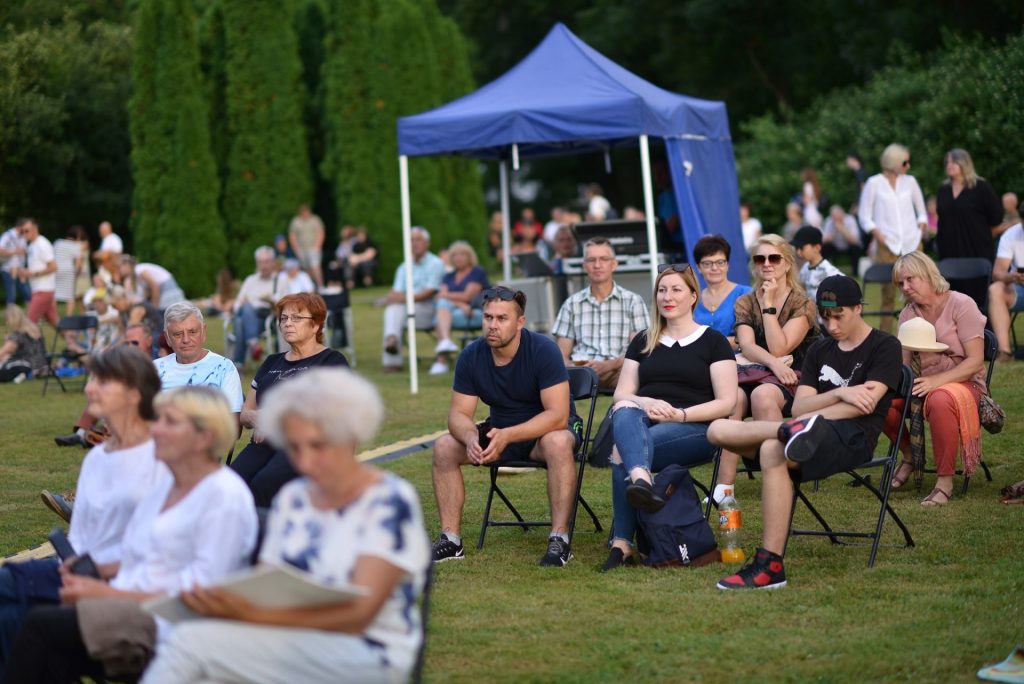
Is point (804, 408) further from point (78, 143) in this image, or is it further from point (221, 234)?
point (78, 143)

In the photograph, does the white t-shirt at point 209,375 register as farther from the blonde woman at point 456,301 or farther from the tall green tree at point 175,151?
the tall green tree at point 175,151

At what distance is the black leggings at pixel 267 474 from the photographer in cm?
602

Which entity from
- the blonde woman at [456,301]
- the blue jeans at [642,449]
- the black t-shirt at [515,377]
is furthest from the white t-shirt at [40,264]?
the blue jeans at [642,449]

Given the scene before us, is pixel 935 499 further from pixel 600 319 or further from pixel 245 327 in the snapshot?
pixel 245 327

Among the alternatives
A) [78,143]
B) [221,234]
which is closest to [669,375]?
[221,234]

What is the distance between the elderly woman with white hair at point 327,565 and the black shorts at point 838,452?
2789mm

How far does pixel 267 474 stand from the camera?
19.9 ft

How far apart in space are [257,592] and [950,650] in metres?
2.62

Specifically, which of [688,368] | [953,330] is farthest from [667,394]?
[953,330]

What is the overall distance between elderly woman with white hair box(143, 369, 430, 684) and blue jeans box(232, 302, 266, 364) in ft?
39.8

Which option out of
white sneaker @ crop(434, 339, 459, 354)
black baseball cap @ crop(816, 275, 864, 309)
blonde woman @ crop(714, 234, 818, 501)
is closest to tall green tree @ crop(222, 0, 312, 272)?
white sneaker @ crop(434, 339, 459, 354)

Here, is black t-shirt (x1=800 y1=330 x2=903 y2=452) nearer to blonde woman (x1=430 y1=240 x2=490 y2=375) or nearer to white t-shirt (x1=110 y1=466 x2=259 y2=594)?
white t-shirt (x1=110 y1=466 x2=259 y2=594)

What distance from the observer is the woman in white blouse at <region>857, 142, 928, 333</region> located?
12914 mm

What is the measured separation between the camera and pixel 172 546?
3844mm
